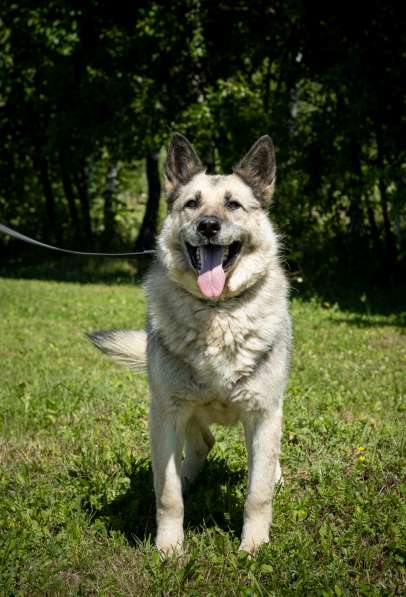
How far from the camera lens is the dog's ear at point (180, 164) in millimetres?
3721

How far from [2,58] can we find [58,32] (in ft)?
14.2

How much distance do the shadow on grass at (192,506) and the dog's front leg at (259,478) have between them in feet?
0.91

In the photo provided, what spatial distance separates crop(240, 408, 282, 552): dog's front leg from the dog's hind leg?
63 cm

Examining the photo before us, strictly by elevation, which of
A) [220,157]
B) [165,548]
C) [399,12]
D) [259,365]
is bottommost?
[165,548]

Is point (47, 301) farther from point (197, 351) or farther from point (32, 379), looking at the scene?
point (197, 351)

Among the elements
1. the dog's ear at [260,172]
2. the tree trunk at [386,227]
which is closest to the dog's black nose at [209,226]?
the dog's ear at [260,172]

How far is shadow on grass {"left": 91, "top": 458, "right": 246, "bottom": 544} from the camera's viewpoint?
3.42m

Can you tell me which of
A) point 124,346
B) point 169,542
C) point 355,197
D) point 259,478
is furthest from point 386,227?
point 169,542

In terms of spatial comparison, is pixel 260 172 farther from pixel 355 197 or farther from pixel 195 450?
pixel 355 197

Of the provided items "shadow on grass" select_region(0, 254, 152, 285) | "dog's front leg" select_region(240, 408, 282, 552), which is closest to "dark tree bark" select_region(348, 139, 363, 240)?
"shadow on grass" select_region(0, 254, 152, 285)

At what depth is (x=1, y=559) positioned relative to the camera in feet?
9.59

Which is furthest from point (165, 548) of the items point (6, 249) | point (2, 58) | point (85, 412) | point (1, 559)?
point (6, 249)

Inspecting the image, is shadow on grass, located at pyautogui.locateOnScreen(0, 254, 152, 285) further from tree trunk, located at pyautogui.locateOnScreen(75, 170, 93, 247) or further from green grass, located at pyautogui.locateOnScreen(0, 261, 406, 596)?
green grass, located at pyautogui.locateOnScreen(0, 261, 406, 596)

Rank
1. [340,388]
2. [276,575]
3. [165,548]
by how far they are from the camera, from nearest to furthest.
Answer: [276,575] < [165,548] < [340,388]
